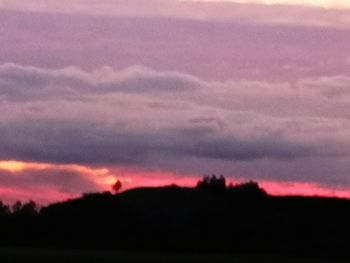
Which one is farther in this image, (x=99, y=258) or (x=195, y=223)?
(x=195, y=223)

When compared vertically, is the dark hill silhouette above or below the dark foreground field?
above

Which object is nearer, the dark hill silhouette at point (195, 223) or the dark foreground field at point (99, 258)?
the dark foreground field at point (99, 258)

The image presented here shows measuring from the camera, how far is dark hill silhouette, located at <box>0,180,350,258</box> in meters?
124

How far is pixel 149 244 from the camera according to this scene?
124375mm

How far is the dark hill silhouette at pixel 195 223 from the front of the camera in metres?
124

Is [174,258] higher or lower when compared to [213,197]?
lower

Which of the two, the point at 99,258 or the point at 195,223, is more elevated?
the point at 195,223

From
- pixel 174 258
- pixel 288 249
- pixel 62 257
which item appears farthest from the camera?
pixel 288 249

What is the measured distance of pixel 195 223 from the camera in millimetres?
136250

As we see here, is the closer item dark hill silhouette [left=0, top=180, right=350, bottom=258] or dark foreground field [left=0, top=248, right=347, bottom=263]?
dark foreground field [left=0, top=248, right=347, bottom=263]

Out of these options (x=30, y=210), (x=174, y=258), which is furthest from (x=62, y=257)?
(x=30, y=210)

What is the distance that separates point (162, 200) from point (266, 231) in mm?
18010

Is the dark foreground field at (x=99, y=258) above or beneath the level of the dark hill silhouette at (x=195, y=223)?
beneath

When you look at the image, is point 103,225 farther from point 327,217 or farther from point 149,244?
point 327,217
